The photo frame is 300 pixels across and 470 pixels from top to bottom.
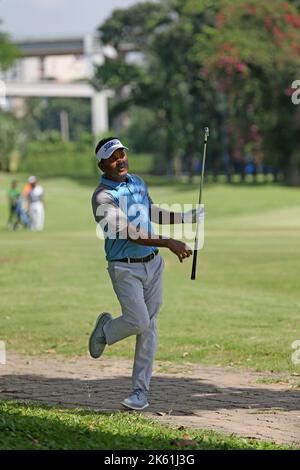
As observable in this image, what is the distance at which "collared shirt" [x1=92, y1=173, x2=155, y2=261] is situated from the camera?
912 centimetres

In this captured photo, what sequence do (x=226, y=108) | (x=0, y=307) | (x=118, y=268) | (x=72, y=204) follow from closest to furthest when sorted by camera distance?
1. (x=118, y=268)
2. (x=0, y=307)
3. (x=72, y=204)
4. (x=226, y=108)

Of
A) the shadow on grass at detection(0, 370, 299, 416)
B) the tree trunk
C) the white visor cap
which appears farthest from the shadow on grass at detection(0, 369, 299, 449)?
the tree trunk

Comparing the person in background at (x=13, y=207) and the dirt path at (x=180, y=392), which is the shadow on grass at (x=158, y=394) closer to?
the dirt path at (x=180, y=392)

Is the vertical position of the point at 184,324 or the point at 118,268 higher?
the point at 118,268

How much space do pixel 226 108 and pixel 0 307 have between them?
5981cm

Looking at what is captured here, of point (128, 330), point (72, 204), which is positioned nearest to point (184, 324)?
point (128, 330)

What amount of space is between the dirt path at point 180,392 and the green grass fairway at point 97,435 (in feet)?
1.48

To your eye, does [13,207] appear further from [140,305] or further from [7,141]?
[7,141]

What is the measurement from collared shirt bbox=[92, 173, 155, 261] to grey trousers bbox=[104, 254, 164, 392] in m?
0.11

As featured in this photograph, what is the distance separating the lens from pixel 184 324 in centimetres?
1505

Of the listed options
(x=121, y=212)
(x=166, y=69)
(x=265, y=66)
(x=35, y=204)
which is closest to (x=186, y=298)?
(x=121, y=212)

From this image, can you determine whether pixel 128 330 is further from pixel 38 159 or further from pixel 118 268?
pixel 38 159

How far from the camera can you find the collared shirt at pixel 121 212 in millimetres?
9125

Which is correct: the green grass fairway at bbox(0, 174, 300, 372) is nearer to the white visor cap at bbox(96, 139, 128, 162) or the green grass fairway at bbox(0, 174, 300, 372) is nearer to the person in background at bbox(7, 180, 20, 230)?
the white visor cap at bbox(96, 139, 128, 162)
